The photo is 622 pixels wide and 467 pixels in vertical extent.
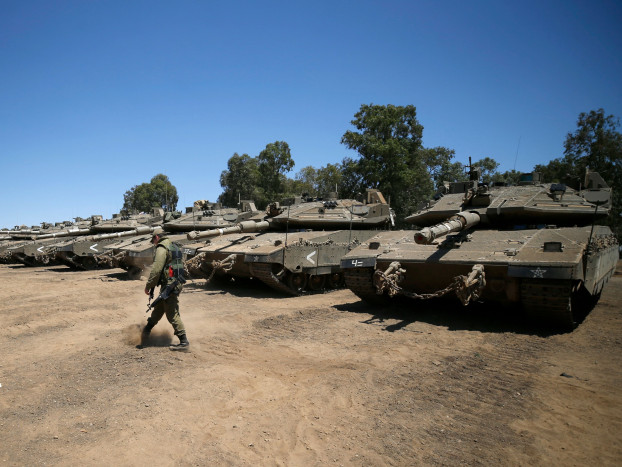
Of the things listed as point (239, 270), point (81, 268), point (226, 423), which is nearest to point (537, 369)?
Result: point (226, 423)

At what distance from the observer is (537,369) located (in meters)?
5.07

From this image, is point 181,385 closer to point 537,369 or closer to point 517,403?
point 517,403

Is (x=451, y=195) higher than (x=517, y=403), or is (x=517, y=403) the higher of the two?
(x=451, y=195)

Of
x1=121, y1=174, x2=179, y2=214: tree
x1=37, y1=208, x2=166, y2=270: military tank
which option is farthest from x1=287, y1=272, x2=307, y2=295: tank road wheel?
x1=121, y1=174, x2=179, y2=214: tree

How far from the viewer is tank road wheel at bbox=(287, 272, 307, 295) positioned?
35.5ft

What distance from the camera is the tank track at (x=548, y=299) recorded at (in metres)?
6.01

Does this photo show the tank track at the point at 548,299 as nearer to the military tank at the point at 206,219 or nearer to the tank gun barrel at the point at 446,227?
the tank gun barrel at the point at 446,227

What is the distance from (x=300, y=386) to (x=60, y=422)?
2150 mm

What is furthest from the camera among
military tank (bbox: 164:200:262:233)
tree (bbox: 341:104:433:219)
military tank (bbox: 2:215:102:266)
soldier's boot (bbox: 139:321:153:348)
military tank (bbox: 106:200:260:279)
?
tree (bbox: 341:104:433:219)

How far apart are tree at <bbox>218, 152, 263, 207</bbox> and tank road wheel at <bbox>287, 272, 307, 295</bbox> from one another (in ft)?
93.0

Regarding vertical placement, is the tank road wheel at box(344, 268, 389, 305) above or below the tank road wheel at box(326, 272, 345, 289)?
above

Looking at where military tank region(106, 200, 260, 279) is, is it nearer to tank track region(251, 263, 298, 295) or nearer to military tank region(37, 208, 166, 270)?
military tank region(37, 208, 166, 270)

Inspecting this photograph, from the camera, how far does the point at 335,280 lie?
12.1 meters

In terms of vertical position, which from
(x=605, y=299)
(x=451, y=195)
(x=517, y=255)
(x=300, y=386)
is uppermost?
(x=451, y=195)
